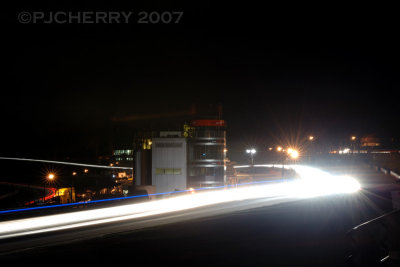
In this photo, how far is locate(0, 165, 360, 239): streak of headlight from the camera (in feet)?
32.3

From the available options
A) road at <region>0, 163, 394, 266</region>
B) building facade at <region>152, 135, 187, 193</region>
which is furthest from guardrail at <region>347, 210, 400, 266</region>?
building facade at <region>152, 135, 187, 193</region>

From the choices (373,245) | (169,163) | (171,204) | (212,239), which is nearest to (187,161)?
(169,163)

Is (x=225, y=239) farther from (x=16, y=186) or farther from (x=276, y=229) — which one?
(x=16, y=186)

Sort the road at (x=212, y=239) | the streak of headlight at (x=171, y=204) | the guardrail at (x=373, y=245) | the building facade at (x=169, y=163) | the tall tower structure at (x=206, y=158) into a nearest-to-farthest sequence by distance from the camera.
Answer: the guardrail at (x=373, y=245) → the road at (x=212, y=239) → the streak of headlight at (x=171, y=204) → the building facade at (x=169, y=163) → the tall tower structure at (x=206, y=158)

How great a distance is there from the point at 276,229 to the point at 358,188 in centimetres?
968

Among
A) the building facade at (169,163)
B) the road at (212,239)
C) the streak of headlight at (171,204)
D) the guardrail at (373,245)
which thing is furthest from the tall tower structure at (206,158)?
the guardrail at (373,245)

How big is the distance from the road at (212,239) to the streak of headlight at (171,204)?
340 millimetres

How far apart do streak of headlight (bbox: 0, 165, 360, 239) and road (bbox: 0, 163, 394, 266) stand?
340 millimetres

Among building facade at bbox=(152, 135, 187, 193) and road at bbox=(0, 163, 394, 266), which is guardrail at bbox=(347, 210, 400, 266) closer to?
road at bbox=(0, 163, 394, 266)

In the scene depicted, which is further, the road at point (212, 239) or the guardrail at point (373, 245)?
the road at point (212, 239)

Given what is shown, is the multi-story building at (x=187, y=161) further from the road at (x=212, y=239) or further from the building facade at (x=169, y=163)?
the road at (x=212, y=239)

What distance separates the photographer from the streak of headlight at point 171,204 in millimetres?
9859

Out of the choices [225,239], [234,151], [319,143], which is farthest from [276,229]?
[234,151]

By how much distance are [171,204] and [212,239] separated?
15.9ft
